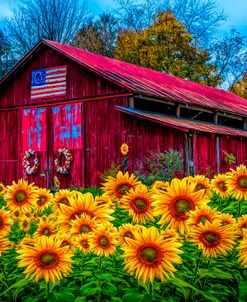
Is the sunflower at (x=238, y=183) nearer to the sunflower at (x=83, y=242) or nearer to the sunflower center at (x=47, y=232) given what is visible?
the sunflower at (x=83, y=242)

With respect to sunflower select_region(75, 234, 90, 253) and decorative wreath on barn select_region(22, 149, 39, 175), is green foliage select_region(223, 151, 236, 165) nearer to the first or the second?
decorative wreath on barn select_region(22, 149, 39, 175)

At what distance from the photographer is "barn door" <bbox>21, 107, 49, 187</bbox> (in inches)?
840

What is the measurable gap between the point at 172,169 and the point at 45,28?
31.9 m

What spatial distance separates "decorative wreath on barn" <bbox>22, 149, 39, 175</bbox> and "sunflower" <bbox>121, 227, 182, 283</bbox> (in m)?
19.6

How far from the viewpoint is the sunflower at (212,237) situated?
2.35 meters

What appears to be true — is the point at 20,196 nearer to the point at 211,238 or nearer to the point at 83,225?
the point at 83,225

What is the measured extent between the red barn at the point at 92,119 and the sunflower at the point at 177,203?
14.1m

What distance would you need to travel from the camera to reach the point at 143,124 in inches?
728

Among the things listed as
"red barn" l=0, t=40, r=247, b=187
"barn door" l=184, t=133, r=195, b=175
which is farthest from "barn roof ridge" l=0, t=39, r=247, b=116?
"barn door" l=184, t=133, r=195, b=175

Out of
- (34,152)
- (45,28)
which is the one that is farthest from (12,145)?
(45,28)

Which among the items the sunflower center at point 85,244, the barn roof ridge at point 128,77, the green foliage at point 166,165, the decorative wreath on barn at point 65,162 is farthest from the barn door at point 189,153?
the sunflower center at point 85,244

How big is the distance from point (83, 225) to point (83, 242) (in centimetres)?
12

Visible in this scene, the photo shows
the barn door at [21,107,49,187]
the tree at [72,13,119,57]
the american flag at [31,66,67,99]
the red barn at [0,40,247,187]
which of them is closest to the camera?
the red barn at [0,40,247,187]

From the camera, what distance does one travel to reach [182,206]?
96.8 inches
